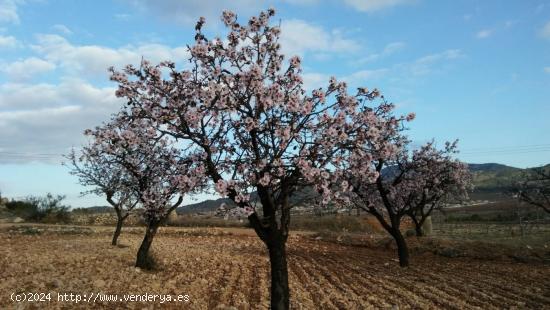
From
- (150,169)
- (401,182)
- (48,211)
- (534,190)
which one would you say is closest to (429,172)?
(401,182)

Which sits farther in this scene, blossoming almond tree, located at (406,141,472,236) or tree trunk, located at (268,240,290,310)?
blossoming almond tree, located at (406,141,472,236)

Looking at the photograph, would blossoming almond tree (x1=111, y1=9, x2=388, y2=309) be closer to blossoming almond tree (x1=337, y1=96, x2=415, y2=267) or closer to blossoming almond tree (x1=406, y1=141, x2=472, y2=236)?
blossoming almond tree (x1=337, y1=96, x2=415, y2=267)

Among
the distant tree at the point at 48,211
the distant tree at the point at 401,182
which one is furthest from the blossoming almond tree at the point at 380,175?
the distant tree at the point at 48,211

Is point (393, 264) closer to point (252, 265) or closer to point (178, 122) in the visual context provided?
point (252, 265)

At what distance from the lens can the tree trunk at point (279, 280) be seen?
11047mm

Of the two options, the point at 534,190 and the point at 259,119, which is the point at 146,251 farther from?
the point at 534,190

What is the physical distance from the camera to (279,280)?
441 inches

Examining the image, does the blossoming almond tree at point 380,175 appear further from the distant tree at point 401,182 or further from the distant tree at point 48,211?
the distant tree at point 48,211

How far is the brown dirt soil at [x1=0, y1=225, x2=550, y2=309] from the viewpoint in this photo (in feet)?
43.8

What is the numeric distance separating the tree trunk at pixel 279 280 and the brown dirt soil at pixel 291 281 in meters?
2.05

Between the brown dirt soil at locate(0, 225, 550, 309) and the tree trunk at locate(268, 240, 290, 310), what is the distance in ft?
6.71

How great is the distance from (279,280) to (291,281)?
6484 mm

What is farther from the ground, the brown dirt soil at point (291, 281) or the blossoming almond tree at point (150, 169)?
the blossoming almond tree at point (150, 169)

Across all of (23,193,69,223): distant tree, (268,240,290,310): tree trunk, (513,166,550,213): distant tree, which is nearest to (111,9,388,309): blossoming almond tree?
(268,240,290,310): tree trunk
